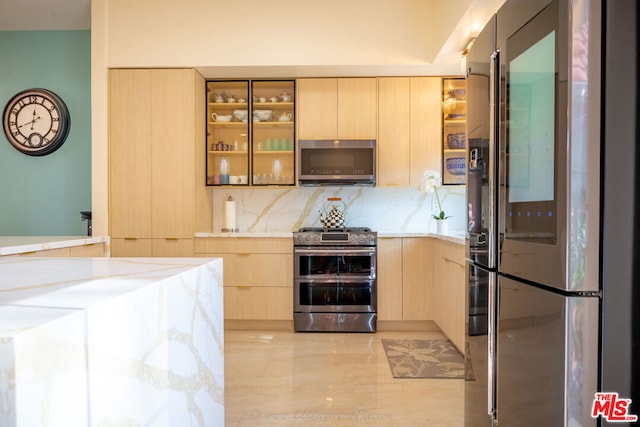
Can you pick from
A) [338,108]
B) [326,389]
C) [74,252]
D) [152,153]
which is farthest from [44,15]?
[326,389]

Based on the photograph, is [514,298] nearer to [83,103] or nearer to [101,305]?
[101,305]

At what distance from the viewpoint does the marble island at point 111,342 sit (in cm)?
61

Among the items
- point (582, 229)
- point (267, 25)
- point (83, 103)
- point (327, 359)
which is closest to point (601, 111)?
point (582, 229)

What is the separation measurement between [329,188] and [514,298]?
10.5 ft

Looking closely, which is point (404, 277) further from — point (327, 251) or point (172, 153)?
point (172, 153)

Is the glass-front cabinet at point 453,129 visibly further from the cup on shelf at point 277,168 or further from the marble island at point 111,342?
the marble island at point 111,342

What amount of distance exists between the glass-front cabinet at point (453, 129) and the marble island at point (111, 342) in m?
3.06

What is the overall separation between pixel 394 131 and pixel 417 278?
139cm

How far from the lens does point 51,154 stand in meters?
4.43

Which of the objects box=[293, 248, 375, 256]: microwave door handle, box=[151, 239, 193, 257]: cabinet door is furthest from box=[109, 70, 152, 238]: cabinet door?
box=[293, 248, 375, 256]: microwave door handle

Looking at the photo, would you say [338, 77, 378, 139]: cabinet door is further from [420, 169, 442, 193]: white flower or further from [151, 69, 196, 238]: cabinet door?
[151, 69, 196, 238]: cabinet door
